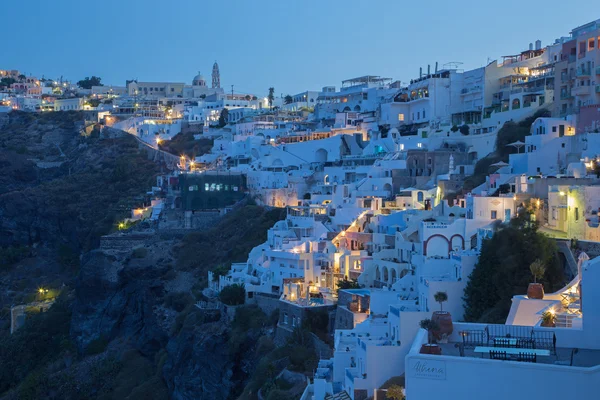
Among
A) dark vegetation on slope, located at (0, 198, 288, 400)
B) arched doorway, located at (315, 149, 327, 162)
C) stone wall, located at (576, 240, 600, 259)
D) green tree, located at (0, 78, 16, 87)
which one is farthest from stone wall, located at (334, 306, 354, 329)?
green tree, located at (0, 78, 16, 87)

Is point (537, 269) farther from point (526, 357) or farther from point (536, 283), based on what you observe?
point (526, 357)

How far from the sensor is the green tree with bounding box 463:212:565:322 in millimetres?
19234

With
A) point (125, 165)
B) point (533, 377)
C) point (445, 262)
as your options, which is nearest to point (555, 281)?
point (445, 262)

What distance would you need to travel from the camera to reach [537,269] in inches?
681

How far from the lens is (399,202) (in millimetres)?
33188

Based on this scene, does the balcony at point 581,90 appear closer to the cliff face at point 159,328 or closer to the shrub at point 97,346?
the cliff face at point 159,328

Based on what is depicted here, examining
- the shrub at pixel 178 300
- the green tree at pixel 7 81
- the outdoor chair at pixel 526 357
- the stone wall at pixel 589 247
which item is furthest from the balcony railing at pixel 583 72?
the green tree at pixel 7 81

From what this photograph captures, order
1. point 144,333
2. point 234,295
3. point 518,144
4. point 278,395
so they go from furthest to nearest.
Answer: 1. point 144,333
2. point 234,295
3. point 518,144
4. point 278,395

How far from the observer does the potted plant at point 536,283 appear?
42.7ft

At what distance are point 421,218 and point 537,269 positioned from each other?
1058 cm

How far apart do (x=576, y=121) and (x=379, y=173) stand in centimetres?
1036

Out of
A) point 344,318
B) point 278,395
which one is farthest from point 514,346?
point 344,318

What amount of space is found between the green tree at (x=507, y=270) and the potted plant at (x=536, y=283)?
62 centimetres

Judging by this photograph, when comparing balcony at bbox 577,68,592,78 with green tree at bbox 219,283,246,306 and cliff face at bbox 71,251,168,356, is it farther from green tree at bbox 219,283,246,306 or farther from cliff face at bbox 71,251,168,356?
cliff face at bbox 71,251,168,356
